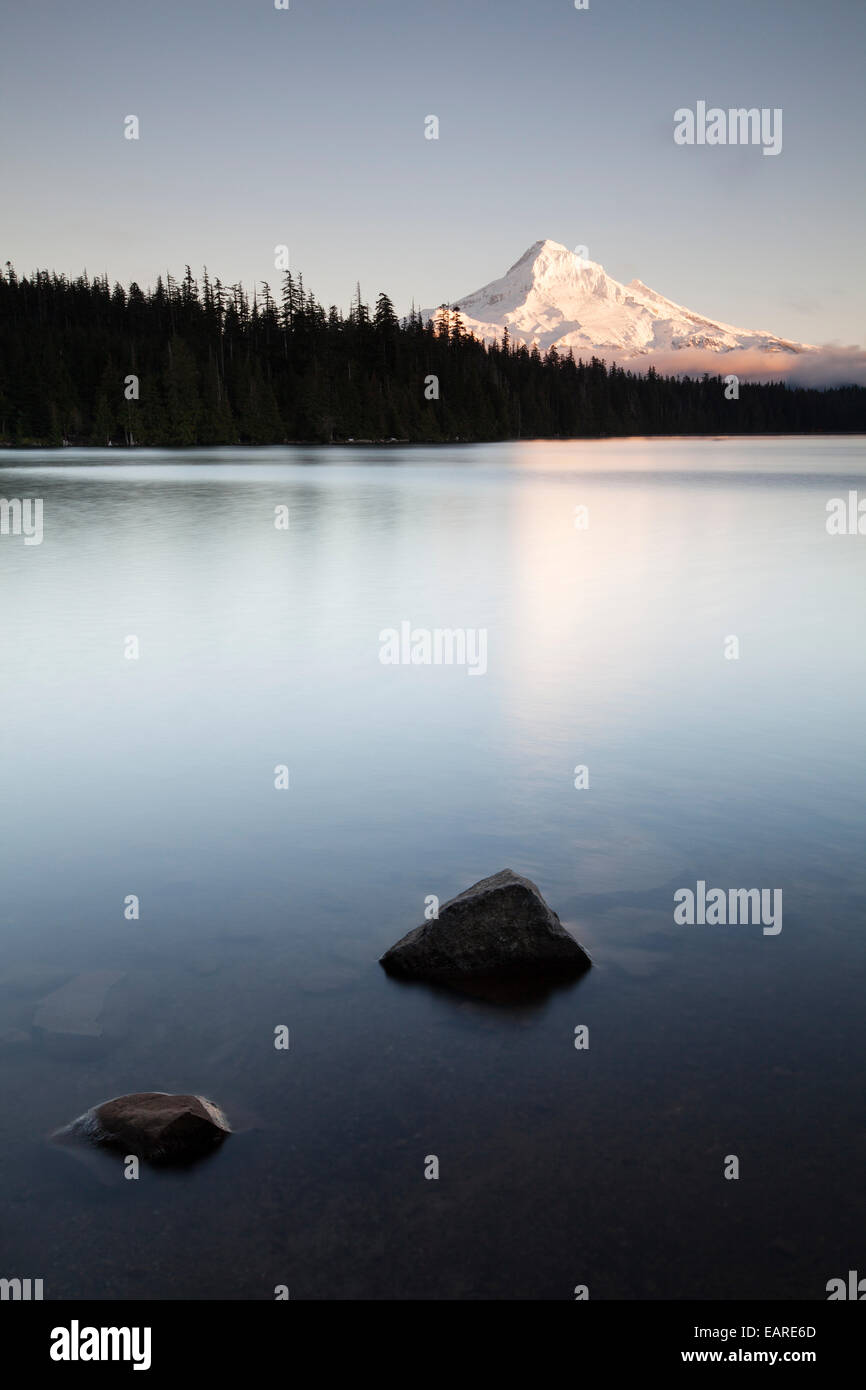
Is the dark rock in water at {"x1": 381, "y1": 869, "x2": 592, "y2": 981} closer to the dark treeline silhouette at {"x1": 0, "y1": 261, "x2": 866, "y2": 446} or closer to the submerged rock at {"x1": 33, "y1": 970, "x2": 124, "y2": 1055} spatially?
the submerged rock at {"x1": 33, "y1": 970, "x2": 124, "y2": 1055}

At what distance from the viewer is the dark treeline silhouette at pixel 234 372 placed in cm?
12750

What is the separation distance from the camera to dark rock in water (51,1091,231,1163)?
17.9ft

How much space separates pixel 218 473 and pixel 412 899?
222 ft

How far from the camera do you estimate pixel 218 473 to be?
72750mm

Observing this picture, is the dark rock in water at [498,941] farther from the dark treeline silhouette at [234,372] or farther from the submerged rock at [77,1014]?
the dark treeline silhouette at [234,372]

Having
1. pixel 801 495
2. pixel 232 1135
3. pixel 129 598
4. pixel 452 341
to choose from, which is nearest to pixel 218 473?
pixel 801 495

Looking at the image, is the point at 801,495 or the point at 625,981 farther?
the point at 801,495

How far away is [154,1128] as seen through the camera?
5473 mm

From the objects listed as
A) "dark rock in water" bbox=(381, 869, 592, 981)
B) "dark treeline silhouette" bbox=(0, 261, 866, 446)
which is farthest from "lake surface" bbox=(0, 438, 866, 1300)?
"dark treeline silhouette" bbox=(0, 261, 866, 446)

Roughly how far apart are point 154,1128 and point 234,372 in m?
143

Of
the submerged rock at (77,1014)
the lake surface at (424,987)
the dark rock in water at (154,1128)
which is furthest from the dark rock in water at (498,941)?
the dark rock in water at (154,1128)

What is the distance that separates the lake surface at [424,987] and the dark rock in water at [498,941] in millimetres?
236

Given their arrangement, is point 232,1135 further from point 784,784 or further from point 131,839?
point 784,784
